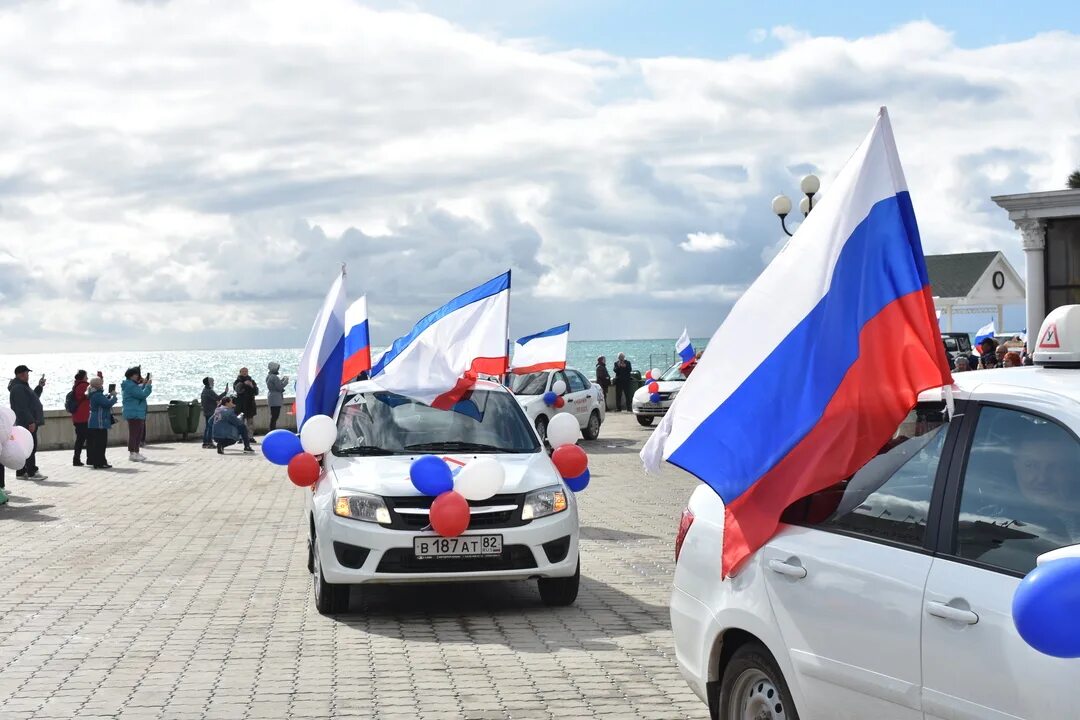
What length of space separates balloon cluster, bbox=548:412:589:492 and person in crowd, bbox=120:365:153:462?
53.3 feet

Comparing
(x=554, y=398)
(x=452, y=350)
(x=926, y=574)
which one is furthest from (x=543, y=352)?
(x=926, y=574)

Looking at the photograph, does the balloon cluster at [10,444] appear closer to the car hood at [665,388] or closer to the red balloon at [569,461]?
the red balloon at [569,461]

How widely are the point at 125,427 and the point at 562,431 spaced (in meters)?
23.8

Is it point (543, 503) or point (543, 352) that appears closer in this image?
point (543, 503)

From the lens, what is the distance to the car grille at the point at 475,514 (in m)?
9.45

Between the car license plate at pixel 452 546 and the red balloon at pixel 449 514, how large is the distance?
15cm

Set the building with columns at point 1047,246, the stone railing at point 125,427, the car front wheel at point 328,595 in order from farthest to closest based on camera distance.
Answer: the stone railing at point 125,427 < the building with columns at point 1047,246 < the car front wheel at point 328,595

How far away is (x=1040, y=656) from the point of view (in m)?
3.54

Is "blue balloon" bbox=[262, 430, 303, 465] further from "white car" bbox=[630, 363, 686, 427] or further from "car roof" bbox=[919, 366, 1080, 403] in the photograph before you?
"white car" bbox=[630, 363, 686, 427]

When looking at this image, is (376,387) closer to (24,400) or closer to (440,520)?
(440,520)

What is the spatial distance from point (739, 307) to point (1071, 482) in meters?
1.82

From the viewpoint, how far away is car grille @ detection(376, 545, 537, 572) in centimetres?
941

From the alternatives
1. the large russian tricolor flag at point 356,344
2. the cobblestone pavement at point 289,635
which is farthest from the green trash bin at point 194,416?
the large russian tricolor flag at point 356,344

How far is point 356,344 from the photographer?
14.0 m
